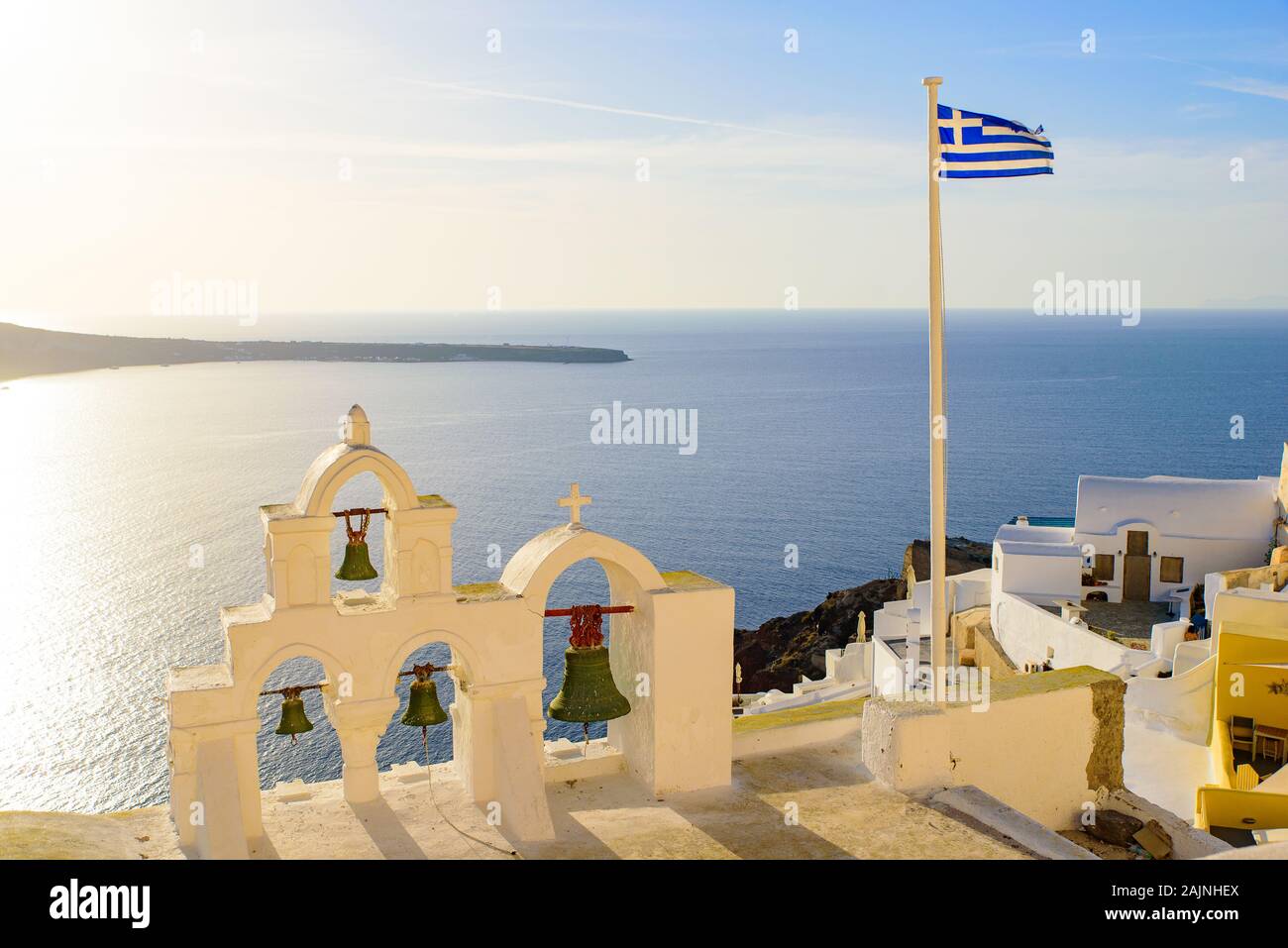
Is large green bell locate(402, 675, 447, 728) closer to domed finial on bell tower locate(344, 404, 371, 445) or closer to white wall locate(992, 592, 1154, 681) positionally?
domed finial on bell tower locate(344, 404, 371, 445)

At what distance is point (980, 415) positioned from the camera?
444ft

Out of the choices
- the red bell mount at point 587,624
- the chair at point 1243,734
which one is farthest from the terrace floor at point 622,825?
the chair at point 1243,734

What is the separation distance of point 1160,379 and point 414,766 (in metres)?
181

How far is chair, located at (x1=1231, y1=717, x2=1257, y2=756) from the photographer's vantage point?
21.7m

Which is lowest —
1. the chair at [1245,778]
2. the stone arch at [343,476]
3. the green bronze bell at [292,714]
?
the chair at [1245,778]

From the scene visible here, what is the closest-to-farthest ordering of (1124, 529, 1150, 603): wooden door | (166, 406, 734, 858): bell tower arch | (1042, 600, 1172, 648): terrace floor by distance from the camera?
(166, 406, 734, 858): bell tower arch
(1042, 600, 1172, 648): terrace floor
(1124, 529, 1150, 603): wooden door

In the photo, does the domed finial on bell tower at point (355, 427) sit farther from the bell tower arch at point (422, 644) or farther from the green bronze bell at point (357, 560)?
the green bronze bell at point (357, 560)

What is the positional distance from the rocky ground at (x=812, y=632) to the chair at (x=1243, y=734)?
2699cm

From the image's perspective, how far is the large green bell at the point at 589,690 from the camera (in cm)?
1150

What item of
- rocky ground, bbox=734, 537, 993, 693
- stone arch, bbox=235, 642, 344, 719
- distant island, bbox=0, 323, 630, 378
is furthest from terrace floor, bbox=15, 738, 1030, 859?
distant island, bbox=0, 323, 630, 378

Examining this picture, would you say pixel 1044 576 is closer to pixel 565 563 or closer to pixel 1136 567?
pixel 1136 567

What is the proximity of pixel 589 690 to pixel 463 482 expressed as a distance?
76964mm

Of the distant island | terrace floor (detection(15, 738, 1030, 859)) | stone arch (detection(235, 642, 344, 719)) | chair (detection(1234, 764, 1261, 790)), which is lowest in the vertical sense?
chair (detection(1234, 764, 1261, 790))

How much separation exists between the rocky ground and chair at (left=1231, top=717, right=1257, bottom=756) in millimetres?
26987
